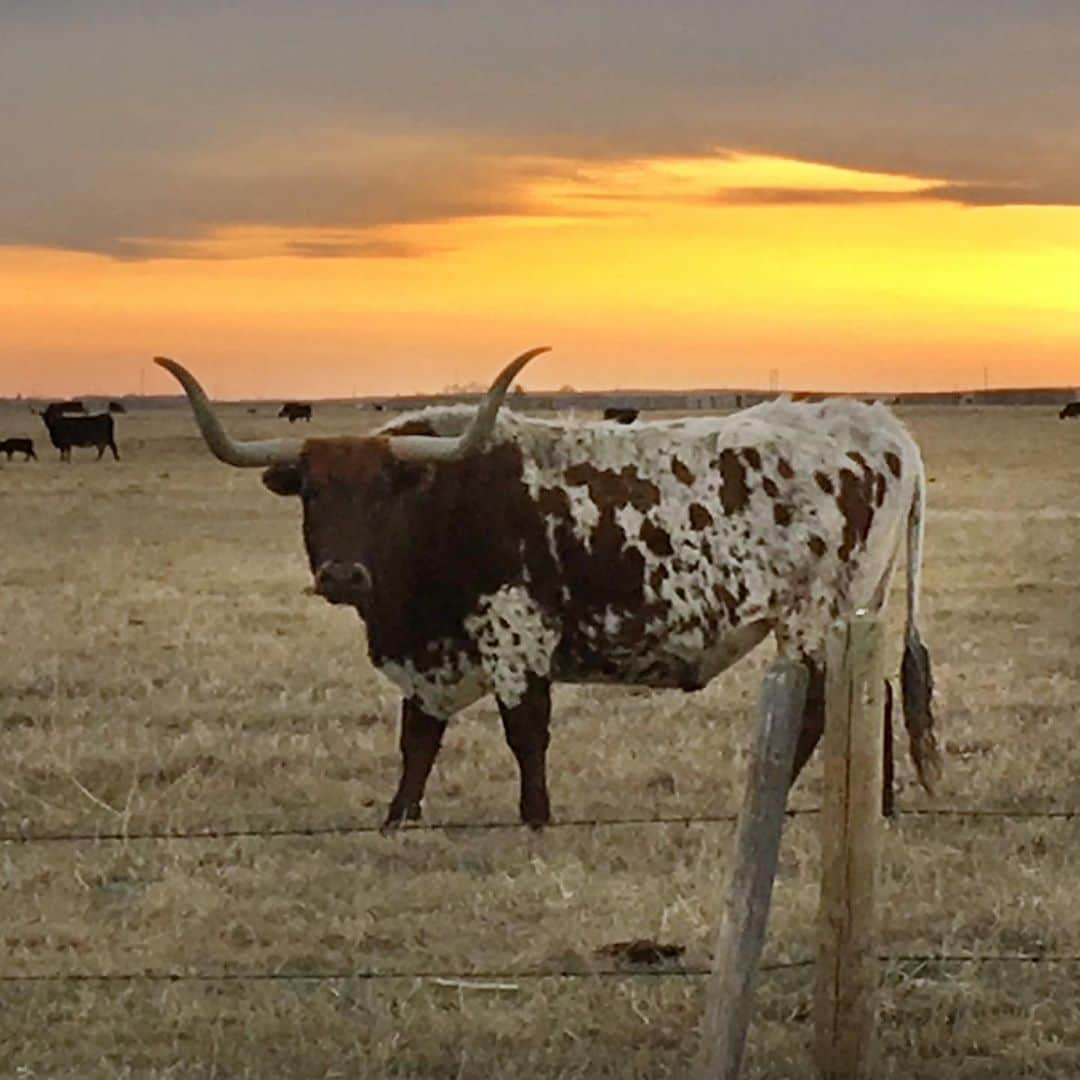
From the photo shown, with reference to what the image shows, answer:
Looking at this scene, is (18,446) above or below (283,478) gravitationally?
below

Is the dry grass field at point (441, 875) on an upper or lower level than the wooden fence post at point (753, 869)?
lower

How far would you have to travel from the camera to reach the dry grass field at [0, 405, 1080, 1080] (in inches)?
233

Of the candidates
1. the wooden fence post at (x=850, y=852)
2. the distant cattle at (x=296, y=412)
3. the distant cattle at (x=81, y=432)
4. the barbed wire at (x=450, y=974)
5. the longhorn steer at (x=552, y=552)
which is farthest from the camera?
the distant cattle at (x=296, y=412)

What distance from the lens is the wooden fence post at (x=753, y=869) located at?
4.70 meters

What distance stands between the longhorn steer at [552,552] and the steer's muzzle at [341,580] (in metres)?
0.11

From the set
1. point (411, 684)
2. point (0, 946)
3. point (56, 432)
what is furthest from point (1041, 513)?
point (56, 432)

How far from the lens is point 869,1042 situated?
5.18 m

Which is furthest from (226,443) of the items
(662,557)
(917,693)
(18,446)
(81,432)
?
(81,432)

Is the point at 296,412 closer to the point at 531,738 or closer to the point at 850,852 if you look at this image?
the point at 531,738

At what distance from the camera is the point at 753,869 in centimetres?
475

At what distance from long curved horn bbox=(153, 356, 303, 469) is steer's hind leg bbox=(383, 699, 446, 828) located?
3.93 ft

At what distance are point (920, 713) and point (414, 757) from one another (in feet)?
7.53

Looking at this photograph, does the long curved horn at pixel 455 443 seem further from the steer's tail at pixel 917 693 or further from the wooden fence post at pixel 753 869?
the wooden fence post at pixel 753 869

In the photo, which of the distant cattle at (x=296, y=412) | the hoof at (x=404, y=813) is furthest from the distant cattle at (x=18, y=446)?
the hoof at (x=404, y=813)
